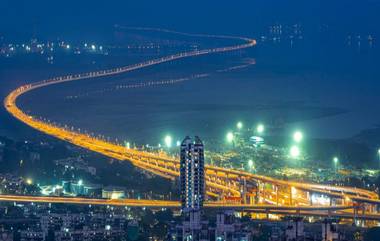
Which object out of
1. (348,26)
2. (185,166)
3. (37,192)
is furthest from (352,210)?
(348,26)

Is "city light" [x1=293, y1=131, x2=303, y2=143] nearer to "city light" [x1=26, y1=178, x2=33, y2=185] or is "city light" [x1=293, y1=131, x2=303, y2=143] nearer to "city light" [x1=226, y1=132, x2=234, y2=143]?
"city light" [x1=226, y1=132, x2=234, y2=143]

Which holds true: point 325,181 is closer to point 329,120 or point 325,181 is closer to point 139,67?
point 329,120

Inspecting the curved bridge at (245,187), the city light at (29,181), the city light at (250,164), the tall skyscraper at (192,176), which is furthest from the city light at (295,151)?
the tall skyscraper at (192,176)

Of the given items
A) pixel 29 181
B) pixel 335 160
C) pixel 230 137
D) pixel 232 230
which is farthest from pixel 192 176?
pixel 230 137

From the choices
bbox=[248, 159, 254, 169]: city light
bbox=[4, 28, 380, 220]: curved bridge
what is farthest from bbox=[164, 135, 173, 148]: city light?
bbox=[248, 159, 254, 169]: city light

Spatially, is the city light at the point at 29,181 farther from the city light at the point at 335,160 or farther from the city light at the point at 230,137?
the city light at the point at 230,137

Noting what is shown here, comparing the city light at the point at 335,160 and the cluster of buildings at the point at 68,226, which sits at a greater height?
the city light at the point at 335,160
